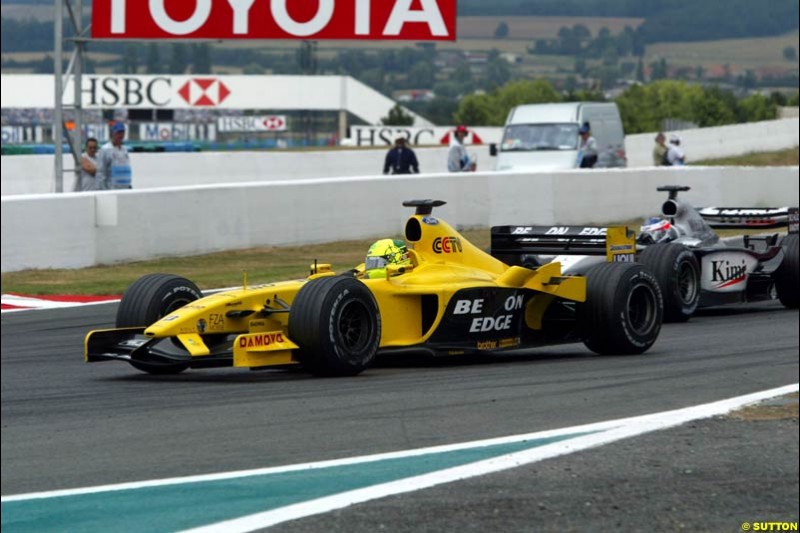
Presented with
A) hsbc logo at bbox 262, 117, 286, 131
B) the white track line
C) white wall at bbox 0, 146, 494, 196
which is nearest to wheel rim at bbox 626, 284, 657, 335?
hsbc logo at bbox 262, 117, 286, 131

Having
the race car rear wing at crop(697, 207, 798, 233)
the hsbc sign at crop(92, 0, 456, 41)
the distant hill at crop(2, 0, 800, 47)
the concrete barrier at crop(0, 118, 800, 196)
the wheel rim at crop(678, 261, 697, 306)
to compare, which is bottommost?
the wheel rim at crop(678, 261, 697, 306)

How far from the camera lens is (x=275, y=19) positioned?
2.08m

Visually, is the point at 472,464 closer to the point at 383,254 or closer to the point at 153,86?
the point at 153,86

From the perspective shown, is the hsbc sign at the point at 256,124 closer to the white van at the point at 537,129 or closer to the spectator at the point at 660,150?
the spectator at the point at 660,150

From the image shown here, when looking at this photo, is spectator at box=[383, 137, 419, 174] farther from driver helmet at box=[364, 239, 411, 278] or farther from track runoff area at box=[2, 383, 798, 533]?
track runoff area at box=[2, 383, 798, 533]

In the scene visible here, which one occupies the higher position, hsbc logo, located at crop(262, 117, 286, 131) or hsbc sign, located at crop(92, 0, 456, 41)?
hsbc sign, located at crop(92, 0, 456, 41)

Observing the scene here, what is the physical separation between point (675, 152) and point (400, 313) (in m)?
2.19

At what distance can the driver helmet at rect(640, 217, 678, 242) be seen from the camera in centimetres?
256

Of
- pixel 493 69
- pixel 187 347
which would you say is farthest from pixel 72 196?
pixel 187 347

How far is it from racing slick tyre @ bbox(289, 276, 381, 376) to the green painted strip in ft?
11.9

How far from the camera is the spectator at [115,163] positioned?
231cm

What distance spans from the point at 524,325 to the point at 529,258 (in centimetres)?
390

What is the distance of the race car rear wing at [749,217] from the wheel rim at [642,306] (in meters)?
0.71

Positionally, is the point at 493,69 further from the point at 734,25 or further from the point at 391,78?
the point at 734,25
